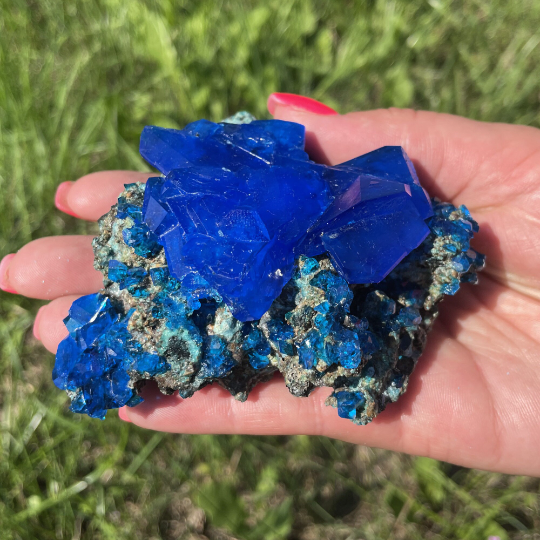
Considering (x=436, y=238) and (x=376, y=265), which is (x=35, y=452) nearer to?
(x=376, y=265)

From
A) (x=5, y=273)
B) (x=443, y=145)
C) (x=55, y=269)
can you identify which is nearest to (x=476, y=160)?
(x=443, y=145)

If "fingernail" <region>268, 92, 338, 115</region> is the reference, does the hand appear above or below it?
below

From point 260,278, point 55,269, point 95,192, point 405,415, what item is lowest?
point 405,415

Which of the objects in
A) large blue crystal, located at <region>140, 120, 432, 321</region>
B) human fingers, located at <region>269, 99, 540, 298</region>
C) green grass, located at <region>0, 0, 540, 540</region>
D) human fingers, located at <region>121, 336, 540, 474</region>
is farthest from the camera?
green grass, located at <region>0, 0, 540, 540</region>

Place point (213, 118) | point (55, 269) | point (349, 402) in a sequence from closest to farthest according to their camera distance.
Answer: point (349, 402) < point (55, 269) < point (213, 118)

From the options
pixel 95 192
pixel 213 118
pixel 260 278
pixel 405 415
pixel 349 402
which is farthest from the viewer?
pixel 213 118

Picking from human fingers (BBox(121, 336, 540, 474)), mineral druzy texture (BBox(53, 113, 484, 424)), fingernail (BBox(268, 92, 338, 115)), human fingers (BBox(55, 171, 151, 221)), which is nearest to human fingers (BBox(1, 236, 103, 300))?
human fingers (BBox(55, 171, 151, 221))

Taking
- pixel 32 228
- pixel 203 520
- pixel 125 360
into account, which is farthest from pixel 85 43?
pixel 203 520

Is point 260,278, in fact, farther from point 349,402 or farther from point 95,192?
point 95,192

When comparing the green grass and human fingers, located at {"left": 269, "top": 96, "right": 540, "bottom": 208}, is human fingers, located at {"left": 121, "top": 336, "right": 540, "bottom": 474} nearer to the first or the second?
the green grass
